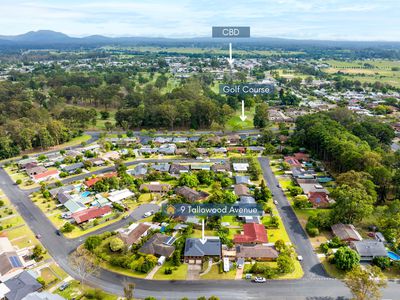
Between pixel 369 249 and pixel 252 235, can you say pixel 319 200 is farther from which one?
pixel 252 235

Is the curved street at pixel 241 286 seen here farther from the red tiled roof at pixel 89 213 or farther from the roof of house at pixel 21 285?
the red tiled roof at pixel 89 213

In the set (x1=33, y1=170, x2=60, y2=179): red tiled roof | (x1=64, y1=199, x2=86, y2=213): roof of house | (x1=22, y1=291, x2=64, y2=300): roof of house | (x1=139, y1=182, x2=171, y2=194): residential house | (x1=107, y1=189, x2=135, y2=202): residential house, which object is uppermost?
(x1=33, y1=170, x2=60, y2=179): red tiled roof

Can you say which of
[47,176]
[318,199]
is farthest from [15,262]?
[318,199]

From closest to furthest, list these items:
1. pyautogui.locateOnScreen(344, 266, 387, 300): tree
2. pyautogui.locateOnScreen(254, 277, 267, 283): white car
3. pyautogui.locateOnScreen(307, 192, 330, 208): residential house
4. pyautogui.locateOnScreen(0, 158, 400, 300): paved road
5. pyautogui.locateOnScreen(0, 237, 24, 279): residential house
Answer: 1. pyautogui.locateOnScreen(344, 266, 387, 300): tree
2. pyautogui.locateOnScreen(0, 158, 400, 300): paved road
3. pyautogui.locateOnScreen(254, 277, 267, 283): white car
4. pyautogui.locateOnScreen(0, 237, 24, 279): residential house
5. pyautogui.locateOnScreen(307, 192, 330, 208): residential house

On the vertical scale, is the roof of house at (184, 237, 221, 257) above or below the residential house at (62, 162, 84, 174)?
below

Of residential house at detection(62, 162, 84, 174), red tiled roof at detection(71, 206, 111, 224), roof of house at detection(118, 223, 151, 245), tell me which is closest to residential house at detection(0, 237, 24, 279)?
red tiled roof at detection(71, 206, 111, 224)

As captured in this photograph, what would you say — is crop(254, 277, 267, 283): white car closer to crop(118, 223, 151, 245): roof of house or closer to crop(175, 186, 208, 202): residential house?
crop(118, 223, 151, 245): roof of house

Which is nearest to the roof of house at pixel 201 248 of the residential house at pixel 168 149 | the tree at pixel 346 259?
the tree at pixel 346 259

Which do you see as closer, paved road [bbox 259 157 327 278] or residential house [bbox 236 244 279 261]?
paved road [bbox 259 157 327 278]
